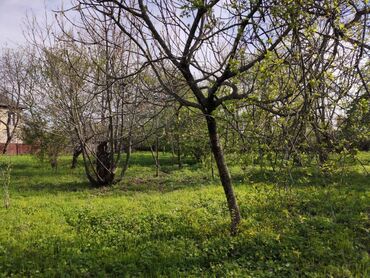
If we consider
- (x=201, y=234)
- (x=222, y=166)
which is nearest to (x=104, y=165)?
(x=201, y=234)

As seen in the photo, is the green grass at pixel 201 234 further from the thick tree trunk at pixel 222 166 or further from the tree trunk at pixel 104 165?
the tree trunk at pixel 104 165

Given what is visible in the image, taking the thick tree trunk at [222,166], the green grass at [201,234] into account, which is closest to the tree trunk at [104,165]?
the green grass at [201,234]

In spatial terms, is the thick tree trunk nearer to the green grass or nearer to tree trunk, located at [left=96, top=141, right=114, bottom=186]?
the green grass

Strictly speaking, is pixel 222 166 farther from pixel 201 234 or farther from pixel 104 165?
pixel 104 165

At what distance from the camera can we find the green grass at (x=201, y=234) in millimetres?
4413

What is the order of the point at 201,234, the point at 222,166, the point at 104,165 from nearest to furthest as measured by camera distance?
the point at 222,166
the point at 201,234
the point at 104,165

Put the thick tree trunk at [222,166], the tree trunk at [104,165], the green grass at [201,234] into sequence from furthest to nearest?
the tree trunk at [104,165], the thick tree trunk at [222,166], the green grass at [201,234]

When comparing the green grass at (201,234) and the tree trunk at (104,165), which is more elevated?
the tree trunk at (104,165)

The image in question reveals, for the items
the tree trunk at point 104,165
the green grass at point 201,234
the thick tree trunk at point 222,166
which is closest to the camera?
the green grass at point 201,234

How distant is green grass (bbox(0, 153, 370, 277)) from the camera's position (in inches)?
174

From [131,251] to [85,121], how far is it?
5596 mm

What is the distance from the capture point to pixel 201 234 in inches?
219

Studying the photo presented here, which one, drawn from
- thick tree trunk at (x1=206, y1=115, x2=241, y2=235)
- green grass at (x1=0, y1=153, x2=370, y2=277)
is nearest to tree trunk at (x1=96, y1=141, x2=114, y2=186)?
green grass at (x1=0, y1=153, x2=370, y2=277)

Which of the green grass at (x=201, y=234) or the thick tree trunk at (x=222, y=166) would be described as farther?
the thick tree trunk at (x=222, y=166)
